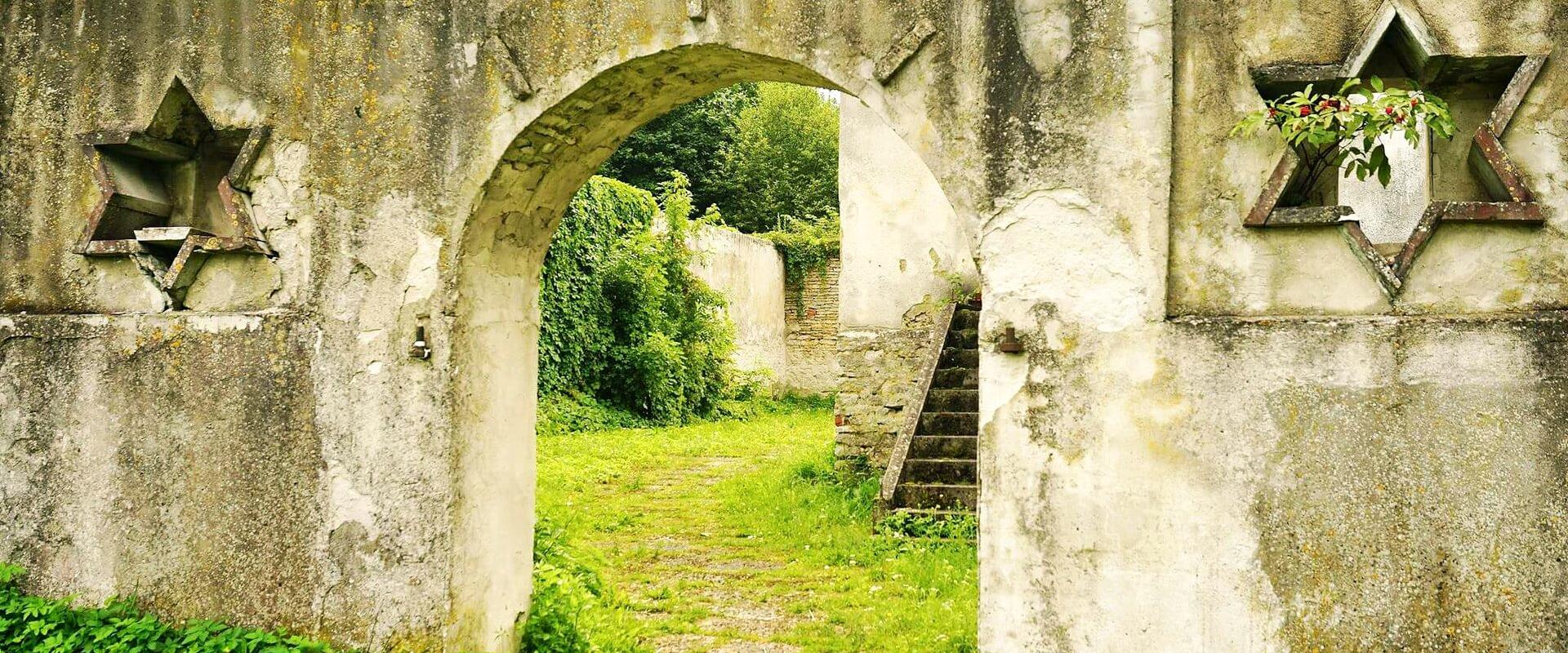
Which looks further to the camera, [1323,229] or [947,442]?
[947,442]

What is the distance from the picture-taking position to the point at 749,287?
61.4 ft

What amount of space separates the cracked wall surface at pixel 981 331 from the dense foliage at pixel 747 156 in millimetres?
20057

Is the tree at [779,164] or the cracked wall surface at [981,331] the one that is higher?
the tree at [779,164]

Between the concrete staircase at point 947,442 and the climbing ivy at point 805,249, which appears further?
the climbing ivy at point 805,249

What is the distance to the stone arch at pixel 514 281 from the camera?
3566mm

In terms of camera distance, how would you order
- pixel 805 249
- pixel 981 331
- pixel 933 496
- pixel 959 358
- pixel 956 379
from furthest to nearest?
pixel 805 249 < pixel 959 358 < pixel 956 379 < pixel 933 496 < pixel 981 331

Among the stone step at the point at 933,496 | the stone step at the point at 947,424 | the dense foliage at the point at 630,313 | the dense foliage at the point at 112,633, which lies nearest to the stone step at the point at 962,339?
the stone step at the point at 947,424

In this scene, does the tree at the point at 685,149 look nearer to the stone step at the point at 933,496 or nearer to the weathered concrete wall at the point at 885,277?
the weathered concrete wall at the point at 885,277

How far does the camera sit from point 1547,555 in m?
2.86

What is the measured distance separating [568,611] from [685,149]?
2163cm

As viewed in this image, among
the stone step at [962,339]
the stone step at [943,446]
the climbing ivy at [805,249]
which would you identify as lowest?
the stone step at [943,446]

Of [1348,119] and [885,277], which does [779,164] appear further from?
[1348,119]

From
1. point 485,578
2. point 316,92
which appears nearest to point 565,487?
point 485,578

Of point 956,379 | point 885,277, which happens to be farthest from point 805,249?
point 956,379
